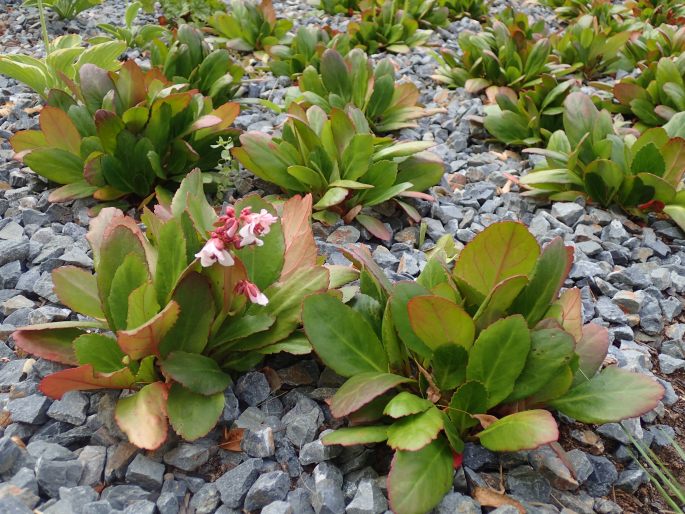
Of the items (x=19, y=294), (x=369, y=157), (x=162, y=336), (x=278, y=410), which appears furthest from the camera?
(x=369, y=157)

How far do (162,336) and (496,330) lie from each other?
75 centimetres

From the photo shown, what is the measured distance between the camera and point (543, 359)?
4.44 ft

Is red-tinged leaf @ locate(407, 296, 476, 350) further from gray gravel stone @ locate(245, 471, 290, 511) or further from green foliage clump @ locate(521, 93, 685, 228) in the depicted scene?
green foliage clump @ locate(521, 93, 685, 228)

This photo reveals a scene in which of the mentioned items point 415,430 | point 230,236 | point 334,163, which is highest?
point 230,236

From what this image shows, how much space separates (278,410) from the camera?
1.54 meters

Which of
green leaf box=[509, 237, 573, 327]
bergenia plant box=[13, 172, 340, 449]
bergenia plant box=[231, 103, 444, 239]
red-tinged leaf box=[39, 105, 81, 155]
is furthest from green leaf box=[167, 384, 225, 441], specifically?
red-tinged leaf box=[39, 105, 81, 155]

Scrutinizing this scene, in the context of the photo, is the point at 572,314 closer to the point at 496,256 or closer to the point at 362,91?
the point at 496,256

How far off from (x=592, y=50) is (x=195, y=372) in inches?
148

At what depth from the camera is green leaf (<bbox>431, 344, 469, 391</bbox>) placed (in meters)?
1.39

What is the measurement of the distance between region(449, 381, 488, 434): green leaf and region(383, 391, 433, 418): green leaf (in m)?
0.06

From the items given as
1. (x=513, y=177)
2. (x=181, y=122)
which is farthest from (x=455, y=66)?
(x=181, y=122)

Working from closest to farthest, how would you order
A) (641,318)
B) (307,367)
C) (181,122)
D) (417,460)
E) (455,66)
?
(417,460) < (307,367) < (641,318) < (181,122) < (455,66)

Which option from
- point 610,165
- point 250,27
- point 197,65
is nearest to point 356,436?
point 610,165

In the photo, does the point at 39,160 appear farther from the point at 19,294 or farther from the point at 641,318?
the point at 641,318
